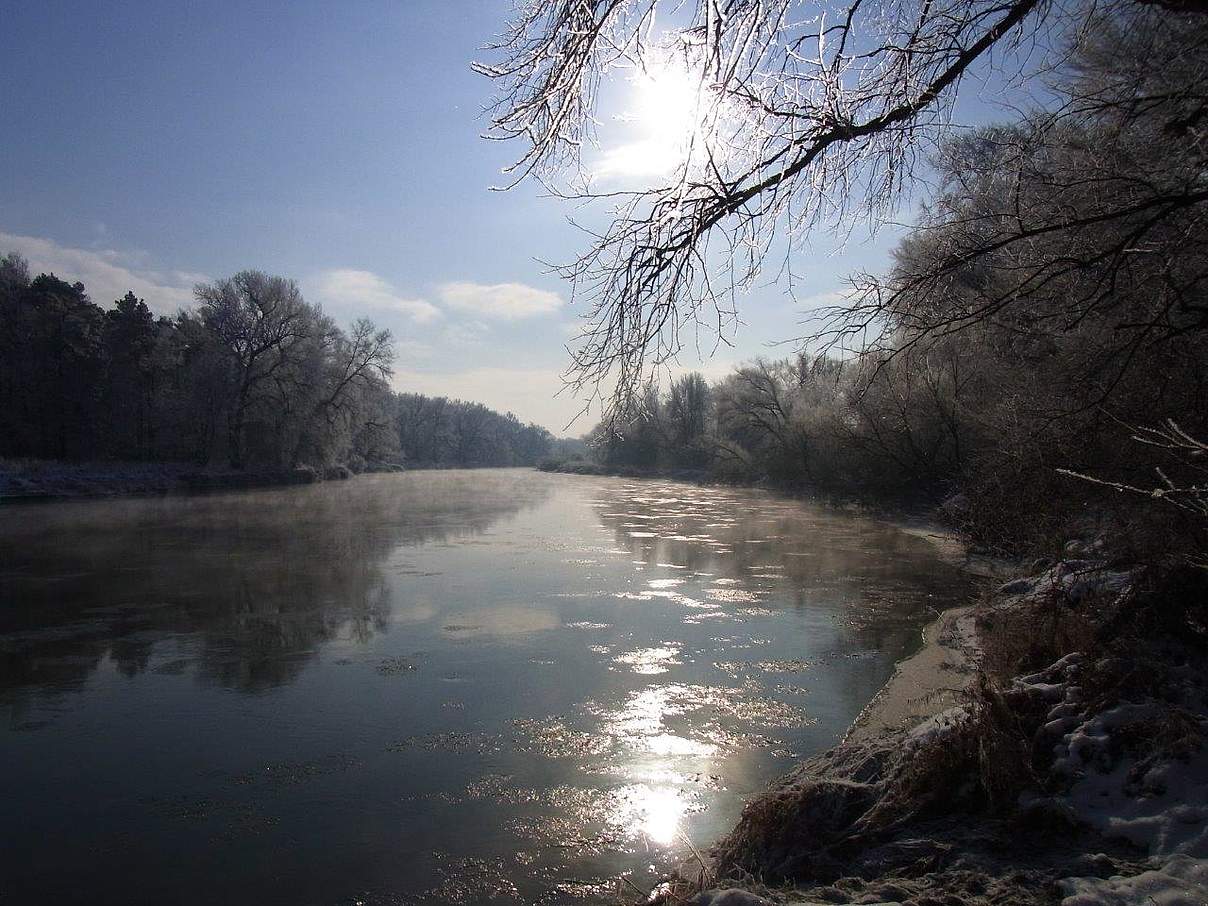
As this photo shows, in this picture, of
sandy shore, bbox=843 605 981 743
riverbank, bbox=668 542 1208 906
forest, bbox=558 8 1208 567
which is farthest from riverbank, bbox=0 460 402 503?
→ riverbank, bbox=668 542 1208 906

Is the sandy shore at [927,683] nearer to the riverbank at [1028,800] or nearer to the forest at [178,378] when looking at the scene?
the riverbank at [1028,800]

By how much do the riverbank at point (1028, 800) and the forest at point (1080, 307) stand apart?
1012 millimetres

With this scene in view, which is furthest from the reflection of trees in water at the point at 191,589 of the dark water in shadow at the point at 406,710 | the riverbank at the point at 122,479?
the riverbank at the point at 122,479

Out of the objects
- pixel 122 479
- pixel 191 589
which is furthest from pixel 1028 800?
pixel 122 479

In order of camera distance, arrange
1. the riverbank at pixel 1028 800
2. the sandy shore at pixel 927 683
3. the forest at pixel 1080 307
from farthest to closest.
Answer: the sandy shore at pixel 927 683
the forest at pixel 1080 307
the riverbank at pixel 1028 800

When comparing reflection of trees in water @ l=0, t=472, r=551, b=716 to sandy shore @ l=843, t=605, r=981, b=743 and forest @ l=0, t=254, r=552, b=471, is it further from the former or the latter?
forest @ l=0, t=254, r=552, b=471

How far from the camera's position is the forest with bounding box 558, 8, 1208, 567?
3.47 metres

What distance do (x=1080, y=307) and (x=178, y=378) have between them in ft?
148

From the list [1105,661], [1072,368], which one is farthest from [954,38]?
[1072,368]

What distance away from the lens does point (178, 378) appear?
4112cm

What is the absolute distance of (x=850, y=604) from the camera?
33.7ft

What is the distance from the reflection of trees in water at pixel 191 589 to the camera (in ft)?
24.4

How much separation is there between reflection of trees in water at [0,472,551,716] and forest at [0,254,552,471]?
17623 mm

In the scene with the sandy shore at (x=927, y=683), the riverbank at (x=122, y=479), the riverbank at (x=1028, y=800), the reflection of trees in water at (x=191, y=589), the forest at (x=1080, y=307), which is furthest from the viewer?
the riverbank at (x=122, y=479)
